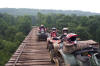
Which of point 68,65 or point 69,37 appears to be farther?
point 69,37

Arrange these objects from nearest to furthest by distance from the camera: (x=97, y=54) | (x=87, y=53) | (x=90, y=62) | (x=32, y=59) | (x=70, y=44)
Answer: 1. (x=90, y=62)
2. (x=97, y=54)
3. (x=87, y=53)
4. (x=70, y=44)
5. (x=32, y=59)

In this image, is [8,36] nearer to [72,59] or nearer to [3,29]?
[3,29]

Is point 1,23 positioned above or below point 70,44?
below

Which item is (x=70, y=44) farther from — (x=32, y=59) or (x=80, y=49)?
(x=32, y=59)

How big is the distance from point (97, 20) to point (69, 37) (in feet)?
105

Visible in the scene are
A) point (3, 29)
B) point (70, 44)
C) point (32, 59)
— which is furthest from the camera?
point (3, 29)

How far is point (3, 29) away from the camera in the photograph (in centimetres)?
4050

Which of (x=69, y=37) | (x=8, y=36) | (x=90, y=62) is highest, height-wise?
(x=69, y=37)

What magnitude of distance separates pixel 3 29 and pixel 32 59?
34.9 metres

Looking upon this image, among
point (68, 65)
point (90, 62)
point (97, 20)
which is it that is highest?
point (90, 62)

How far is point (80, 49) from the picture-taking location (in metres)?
4.79

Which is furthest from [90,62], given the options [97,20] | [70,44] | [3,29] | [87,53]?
[3,29]

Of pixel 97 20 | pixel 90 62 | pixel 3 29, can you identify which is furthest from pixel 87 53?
pixel 3 29

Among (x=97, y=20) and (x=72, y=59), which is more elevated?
(x=72, y=59)
